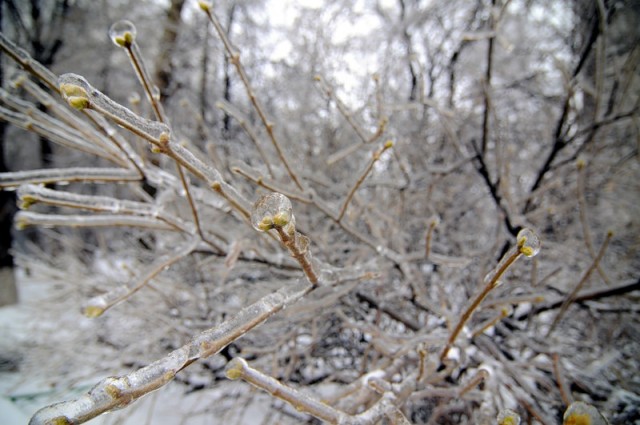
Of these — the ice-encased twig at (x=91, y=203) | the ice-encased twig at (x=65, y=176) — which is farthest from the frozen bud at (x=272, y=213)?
the ice-encased twig at (x=65, y=176)

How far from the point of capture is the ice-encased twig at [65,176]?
1.18 meters

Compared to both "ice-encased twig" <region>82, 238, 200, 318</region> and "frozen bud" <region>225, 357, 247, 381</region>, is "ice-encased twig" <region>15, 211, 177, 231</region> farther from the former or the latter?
"frozen bud" <region>225, 357, 247, 381</region>

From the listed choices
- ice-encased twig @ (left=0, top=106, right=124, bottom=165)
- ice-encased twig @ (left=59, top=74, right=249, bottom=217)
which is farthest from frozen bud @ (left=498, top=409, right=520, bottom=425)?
ice-encased twig @ (left=0, top=106, right=124, bottom=165)

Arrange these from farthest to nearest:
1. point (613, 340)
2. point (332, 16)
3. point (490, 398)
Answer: point (332, 16) → point (613, 340) → point (490, 398)

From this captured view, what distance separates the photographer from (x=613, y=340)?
269 cm

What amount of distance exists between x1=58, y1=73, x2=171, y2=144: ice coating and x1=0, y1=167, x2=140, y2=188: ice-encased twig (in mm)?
609

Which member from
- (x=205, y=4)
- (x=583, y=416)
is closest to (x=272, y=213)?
(x=583, y=416)

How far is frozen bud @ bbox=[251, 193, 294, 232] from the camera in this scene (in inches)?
23.3

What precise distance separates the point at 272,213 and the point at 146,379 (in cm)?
35

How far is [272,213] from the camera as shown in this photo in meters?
0.59

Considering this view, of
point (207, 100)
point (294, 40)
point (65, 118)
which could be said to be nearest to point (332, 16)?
point (294, 40)

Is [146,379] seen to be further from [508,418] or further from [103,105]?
[508,418]

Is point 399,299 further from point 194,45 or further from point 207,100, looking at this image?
point 194,45

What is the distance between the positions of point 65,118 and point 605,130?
2951 mm
